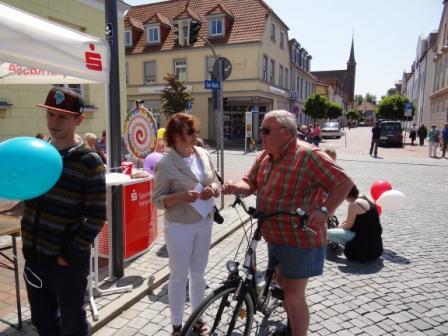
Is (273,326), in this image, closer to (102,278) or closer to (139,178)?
(102,278)

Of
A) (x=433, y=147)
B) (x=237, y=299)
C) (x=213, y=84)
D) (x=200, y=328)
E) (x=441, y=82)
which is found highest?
(x=441, y=82)

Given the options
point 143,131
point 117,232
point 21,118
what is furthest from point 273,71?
point 117,232

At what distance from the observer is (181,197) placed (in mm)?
2740

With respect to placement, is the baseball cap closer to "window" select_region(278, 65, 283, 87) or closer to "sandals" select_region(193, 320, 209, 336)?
"sandals" select_region(193, 320, 209, 336)

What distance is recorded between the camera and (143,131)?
5.89 m

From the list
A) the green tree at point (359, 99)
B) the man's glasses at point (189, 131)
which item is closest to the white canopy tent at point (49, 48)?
the man's glasses at point (189, 131)

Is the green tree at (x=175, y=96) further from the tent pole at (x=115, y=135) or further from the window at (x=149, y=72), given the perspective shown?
the tent pole at (x=115, y=135)

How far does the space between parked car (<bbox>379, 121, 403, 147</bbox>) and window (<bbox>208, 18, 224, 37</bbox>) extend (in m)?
13.5

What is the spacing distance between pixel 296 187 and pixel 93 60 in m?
2.11

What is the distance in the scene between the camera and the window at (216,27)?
89.7ft

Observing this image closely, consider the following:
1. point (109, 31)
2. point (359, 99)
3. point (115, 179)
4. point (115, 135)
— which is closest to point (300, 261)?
point (115, 179)

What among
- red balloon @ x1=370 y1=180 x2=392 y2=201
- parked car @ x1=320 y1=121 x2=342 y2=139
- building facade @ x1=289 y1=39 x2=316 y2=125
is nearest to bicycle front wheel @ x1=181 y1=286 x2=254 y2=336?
red balloon @ x1=370 y1=180 x2=392 y2=201

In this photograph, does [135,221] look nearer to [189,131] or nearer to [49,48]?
[189,131]

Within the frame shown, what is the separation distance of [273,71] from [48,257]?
1155 inches
